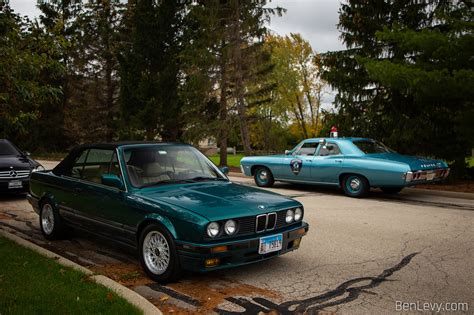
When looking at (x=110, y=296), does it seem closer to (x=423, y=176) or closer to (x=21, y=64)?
(x=21, y=64)

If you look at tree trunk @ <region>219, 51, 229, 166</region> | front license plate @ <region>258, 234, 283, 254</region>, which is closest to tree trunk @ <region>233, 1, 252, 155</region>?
tree trunk @ <region>219, 51, 229, 166</region>

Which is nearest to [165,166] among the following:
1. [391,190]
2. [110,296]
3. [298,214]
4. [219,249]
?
[219,249]

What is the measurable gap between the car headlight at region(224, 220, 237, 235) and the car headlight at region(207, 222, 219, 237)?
10 centimetres

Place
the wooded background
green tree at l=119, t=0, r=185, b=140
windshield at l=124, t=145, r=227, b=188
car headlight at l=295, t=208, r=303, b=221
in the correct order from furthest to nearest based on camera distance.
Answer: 1. green tree at l=119, t=0, r=185, b=140
2. the wooded background
3. windshield at l=124, t=145, r=227, b=188
4. car headlight at l=295, t=208, r=303, b=221

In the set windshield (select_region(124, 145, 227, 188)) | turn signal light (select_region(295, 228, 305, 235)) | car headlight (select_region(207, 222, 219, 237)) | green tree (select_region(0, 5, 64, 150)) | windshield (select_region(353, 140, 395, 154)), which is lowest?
turn signal light (select_region(295, 228, 305, 235))

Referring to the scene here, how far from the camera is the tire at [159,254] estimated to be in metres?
4.56

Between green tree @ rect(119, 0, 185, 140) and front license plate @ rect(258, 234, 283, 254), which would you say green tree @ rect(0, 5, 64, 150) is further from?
green tree @ rect(119, 0, 185, 140)

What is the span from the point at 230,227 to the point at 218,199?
430 millimetres

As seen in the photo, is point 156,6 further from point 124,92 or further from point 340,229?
point 340,229

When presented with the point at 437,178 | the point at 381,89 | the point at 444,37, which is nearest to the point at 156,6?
the point at 381,89

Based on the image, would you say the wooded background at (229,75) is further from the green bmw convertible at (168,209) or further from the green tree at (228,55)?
the green bmw convertible at (168,209)

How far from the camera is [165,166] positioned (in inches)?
222

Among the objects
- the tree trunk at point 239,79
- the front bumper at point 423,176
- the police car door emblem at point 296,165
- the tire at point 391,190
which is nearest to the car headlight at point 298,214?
the front bumper at point 423,176

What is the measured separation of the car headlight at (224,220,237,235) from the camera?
448 centimetres
